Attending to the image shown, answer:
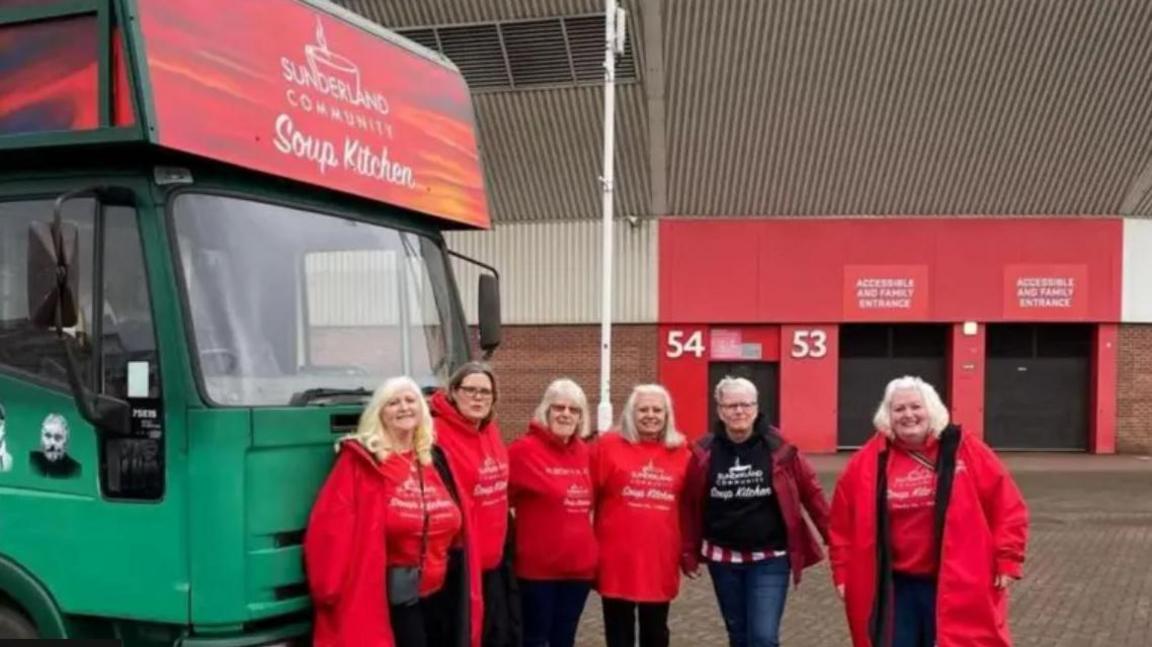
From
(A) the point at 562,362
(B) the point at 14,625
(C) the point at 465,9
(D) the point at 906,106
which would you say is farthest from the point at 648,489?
(A) the point at 562,362

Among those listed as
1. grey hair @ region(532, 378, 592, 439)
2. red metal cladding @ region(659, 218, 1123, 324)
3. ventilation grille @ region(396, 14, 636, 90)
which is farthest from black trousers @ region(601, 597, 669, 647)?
red metal cladding @ region(659, 218, 1123, 324)

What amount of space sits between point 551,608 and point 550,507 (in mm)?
523

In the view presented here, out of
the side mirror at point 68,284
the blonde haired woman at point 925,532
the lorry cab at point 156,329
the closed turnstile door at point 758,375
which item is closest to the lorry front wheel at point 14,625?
the lorry cab at point 156,329

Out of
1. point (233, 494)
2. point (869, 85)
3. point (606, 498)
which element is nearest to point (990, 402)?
point (869, 85)

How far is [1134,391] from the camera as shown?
808 inches

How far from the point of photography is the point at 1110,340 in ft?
66.9

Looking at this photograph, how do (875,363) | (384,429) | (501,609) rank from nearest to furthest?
(384,429) → (501,609) → (875,363)

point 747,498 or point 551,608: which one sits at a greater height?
point 747,498

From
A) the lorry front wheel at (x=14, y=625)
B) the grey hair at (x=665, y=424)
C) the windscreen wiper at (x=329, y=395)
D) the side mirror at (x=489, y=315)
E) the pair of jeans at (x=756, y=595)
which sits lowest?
the pair of jeans at (x=756, y=595)

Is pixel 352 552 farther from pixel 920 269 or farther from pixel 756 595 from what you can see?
pixel 920 269

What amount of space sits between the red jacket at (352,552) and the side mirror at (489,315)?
1995 mm

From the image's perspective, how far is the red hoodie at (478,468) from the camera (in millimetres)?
4395

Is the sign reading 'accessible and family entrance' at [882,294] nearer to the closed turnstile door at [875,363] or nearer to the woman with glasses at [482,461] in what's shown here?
the closed turnstile door at [875,363]

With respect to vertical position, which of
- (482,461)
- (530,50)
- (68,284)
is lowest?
(482,461)
